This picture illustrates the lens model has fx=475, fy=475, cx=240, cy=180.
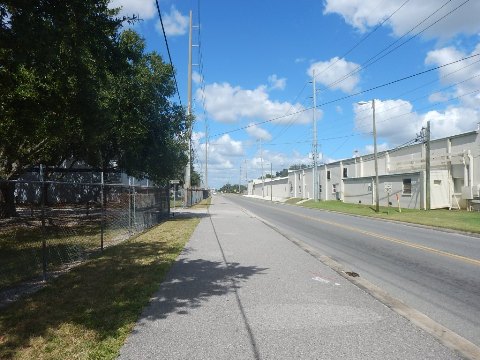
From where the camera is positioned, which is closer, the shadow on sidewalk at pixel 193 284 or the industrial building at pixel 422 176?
the shadow on sidewalk at pixel 193 284

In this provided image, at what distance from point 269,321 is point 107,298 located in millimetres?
2596

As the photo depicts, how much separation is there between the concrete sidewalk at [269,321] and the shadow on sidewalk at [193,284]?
0.01m

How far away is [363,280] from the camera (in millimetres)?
9086

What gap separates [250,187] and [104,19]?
180m

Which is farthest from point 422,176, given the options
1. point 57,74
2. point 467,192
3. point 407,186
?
point 57,74

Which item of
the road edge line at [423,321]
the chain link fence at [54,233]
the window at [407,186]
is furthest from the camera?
the window at [407,186]

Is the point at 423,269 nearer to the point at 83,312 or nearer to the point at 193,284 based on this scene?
the point at 193,284

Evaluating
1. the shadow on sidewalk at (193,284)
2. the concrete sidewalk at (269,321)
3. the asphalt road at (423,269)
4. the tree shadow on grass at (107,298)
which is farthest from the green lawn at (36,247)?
Answer: the asphalt road at (423,269)

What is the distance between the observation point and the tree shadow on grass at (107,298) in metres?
5.29

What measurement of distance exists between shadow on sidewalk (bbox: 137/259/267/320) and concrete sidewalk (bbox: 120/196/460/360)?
0.01 meters

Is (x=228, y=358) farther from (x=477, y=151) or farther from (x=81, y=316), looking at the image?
(x=477, y=151)

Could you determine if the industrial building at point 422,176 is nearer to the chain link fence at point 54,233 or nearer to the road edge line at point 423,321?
the chain link fence at point 54,233

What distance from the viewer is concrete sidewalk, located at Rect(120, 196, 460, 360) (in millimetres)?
4910

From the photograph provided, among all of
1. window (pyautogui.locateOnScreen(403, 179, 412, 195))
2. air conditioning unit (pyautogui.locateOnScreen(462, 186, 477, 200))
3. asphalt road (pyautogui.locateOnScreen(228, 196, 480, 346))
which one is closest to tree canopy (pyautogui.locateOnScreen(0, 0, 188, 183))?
asphalt road (pyautogui.locateOnScreen(228, 196, 480, 346))
